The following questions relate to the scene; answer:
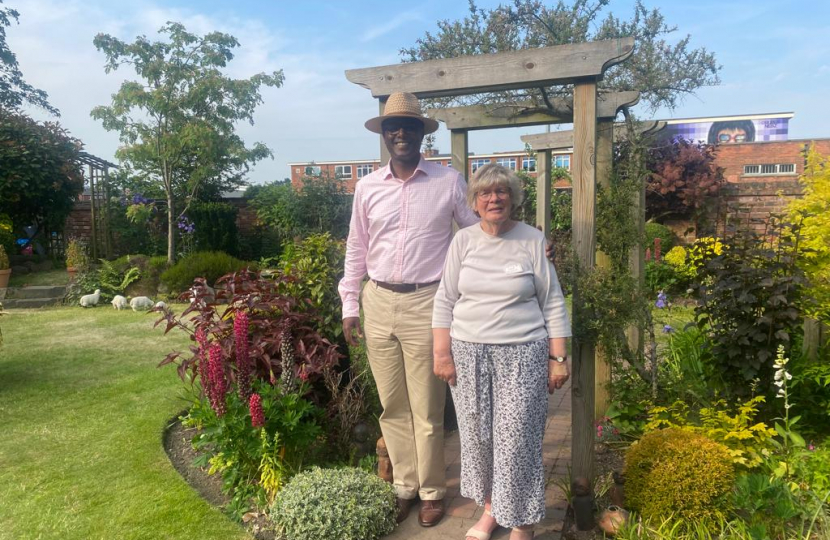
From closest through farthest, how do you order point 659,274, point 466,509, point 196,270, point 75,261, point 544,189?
point 466,509
point 544,189
point 659,274
point 196,270
point 75,261

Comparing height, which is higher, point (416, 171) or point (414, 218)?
point (416, 171)

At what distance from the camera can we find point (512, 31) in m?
10.6

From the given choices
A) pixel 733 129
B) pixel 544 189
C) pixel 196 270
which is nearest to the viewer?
pixel 544 189

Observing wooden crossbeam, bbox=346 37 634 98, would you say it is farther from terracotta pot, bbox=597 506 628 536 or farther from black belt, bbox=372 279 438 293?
terracotta pot, bbox=597 506 628 536

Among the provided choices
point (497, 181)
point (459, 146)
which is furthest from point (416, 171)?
point (459, 146)

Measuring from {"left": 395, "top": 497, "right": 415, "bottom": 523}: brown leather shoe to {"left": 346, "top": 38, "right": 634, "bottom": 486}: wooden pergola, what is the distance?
2.80 ft

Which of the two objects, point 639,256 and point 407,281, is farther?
point 639,256

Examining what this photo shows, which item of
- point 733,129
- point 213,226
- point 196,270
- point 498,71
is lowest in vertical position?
point 196,270

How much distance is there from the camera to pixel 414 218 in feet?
8.58

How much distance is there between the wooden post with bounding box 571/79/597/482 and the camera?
263 centimetres

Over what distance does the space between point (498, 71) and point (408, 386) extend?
5.22ft

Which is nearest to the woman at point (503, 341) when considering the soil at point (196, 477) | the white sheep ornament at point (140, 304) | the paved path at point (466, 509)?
the paved path at point (466, 509)

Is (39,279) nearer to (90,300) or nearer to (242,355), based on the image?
(90,300)

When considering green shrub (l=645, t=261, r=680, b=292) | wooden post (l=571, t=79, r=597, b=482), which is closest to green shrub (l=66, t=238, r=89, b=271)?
green shrub (l=645, t=261, r=680, b=292)
